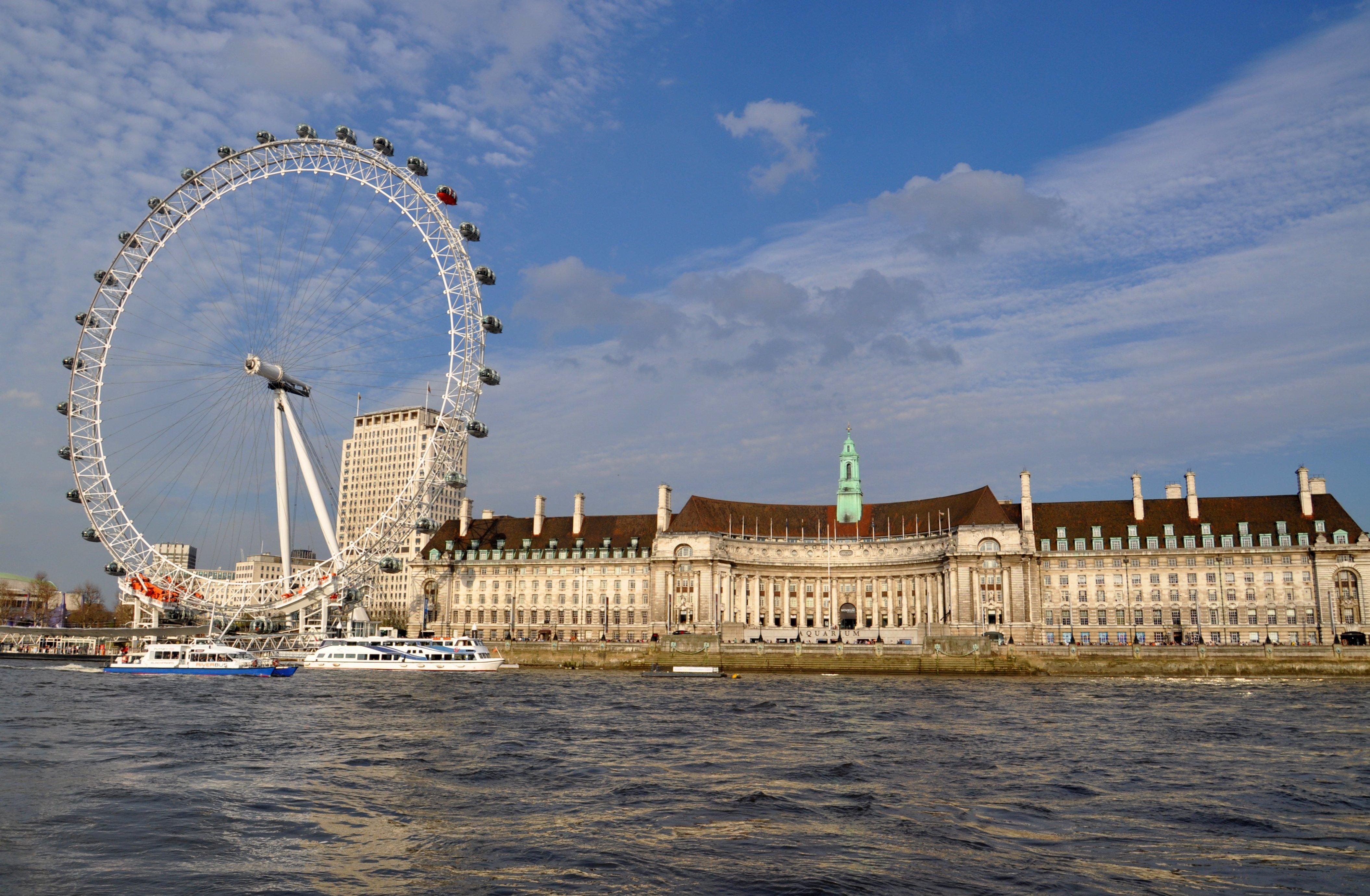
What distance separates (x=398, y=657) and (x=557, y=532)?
51182mm

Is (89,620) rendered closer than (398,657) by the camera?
No

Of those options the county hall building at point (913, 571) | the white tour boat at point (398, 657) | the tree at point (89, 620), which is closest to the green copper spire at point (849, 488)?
the county hall building at point (913, 571)

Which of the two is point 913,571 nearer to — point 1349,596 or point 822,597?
point 822,597

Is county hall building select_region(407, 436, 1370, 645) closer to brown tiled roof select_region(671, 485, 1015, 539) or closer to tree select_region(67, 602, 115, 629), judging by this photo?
brown tiled roof select_region(671, 485, 1015, 539)

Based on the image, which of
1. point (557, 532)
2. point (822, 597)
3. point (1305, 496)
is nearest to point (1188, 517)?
point (1305, 496)

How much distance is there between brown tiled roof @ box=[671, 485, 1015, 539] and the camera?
131625mm

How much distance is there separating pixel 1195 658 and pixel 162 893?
92.9 meters

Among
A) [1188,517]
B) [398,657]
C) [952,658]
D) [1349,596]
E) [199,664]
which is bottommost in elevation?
[952,658]

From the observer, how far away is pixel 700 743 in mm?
38594

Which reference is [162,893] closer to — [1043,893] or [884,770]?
[1043,893]

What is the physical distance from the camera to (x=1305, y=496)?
372 feet

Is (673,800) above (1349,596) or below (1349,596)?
below

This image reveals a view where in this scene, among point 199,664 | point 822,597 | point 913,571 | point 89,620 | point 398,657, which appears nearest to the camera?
point 199,664

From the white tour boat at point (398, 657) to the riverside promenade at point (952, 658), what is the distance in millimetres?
10613
